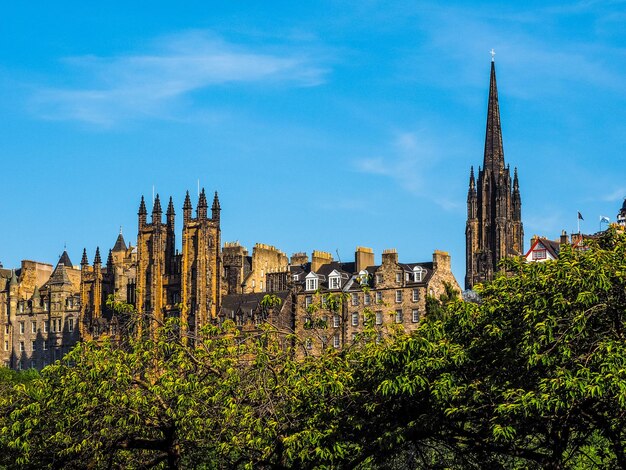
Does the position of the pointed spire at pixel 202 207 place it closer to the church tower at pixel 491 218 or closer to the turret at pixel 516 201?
the church tower at pixel 491 218

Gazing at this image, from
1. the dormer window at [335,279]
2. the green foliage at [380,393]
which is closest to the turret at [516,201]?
the dormer window at [335,279]

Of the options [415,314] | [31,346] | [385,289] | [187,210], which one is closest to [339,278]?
[385,289]

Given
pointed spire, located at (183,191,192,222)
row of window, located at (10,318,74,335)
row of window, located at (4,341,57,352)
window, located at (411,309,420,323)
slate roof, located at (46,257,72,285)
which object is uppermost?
pointed spire, located at (183,191,192,222)

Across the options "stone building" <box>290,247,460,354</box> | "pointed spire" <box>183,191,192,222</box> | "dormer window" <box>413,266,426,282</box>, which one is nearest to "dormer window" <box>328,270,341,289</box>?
"stone building" <box>290,247,460,354</box>

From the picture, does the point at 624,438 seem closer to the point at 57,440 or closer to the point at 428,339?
the point at 428,339

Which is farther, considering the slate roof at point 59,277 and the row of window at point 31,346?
the slate roof at point 59,277

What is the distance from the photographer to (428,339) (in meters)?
37.7

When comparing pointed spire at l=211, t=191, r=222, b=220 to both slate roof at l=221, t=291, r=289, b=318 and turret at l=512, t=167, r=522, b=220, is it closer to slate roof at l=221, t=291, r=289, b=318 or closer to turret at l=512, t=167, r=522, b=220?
slate roof at l=221, t=291, r=289, b=318

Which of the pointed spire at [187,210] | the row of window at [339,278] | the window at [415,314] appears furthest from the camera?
the pointed spire at [187,210]

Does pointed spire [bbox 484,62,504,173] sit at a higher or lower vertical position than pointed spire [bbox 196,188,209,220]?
higher

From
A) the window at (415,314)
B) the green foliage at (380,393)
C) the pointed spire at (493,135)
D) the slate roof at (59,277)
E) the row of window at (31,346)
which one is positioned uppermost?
the pointed spire at (493,135)

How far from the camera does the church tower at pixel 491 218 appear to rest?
15250 cm

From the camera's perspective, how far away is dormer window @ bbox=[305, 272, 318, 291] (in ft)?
420

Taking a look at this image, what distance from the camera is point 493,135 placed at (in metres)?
169
